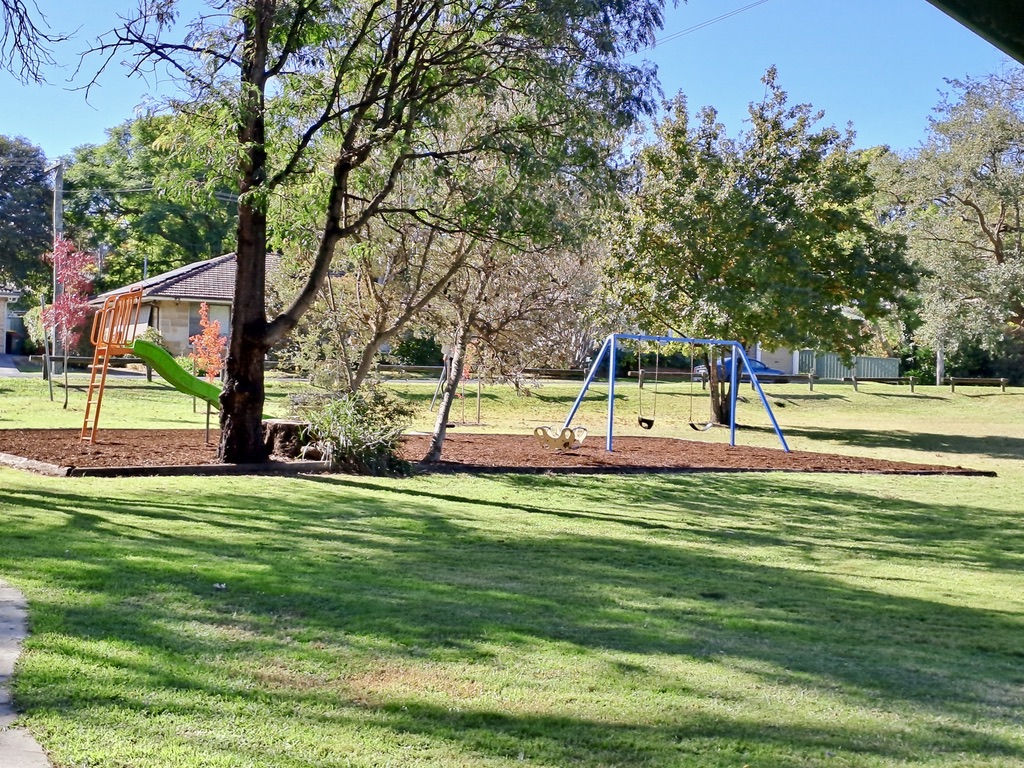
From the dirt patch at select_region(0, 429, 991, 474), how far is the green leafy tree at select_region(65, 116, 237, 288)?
39216mm

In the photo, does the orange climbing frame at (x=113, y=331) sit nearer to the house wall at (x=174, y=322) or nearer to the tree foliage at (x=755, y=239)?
the tree foliage at (x=755, y=239)

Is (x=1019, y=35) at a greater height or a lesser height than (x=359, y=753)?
greater

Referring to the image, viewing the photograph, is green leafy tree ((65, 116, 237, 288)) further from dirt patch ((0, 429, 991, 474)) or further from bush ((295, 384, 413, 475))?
bush ((295, 384, 413, 475))

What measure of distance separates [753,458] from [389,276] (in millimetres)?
7919

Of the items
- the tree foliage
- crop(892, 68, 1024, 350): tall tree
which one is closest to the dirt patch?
the tree foliage

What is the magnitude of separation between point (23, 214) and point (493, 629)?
2038 inches

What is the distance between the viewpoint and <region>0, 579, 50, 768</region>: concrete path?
144 inches

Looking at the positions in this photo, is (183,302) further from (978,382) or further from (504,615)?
(504,615)

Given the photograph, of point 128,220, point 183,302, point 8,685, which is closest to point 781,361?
point 183,302

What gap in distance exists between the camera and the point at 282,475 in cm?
1419

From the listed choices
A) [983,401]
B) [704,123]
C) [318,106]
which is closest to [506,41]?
[318,106]

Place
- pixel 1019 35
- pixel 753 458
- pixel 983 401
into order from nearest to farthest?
pixel 1019 35
pixel 753 458
pixel 983 401

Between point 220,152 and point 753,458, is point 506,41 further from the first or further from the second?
point 753,458

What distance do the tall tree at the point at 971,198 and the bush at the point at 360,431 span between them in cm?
2477
